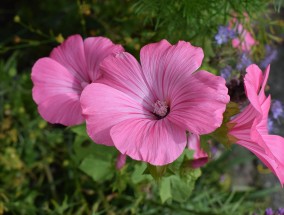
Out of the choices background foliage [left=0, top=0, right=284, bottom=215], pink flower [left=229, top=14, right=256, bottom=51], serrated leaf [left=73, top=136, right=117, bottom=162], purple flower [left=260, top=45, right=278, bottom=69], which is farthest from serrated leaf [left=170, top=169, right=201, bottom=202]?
purple flower [left=260, top=45, right=278, bottom=69]

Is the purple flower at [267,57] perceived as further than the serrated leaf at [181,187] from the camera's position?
Yes

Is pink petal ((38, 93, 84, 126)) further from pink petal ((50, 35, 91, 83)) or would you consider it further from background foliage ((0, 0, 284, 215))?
background foliage ((0, 0, 284, 215))

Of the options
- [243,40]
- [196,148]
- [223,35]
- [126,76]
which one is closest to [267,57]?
[243,40]

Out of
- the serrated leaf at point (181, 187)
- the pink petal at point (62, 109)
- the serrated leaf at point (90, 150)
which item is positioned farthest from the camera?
the serrated leaf at point (90, 150)

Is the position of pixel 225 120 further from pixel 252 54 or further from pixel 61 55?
pixel 252 54

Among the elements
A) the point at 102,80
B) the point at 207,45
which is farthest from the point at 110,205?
the point at 102,80

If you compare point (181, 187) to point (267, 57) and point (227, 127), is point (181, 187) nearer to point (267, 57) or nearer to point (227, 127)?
point (227, 127)

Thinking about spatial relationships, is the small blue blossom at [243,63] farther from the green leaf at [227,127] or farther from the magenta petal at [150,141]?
the magenta petal at [150,141]

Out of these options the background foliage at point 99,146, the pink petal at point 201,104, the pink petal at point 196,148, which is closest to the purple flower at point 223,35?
the background foliage at point 99,146
